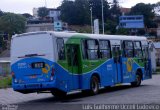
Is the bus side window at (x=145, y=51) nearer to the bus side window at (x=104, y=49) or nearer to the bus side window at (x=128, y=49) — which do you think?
the bus side window at (x=128, y=49)

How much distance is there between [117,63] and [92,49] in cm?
293

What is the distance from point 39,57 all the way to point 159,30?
327 feet

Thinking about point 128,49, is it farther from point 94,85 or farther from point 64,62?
point 64,62

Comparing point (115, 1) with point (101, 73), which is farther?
point (115, 1)

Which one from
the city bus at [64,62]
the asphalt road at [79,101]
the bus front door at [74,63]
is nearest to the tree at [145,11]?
the asphalt road at [79,101]

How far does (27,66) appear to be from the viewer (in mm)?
19828

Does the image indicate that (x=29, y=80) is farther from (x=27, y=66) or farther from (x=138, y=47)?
(x=138, y=47)

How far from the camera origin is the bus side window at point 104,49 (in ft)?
76.8

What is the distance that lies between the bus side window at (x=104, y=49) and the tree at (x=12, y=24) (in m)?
72.1

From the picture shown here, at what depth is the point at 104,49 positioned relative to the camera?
78.0 ft

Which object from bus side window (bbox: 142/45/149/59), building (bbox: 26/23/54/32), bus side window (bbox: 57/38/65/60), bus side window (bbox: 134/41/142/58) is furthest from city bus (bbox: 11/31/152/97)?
building (bbox: 26/23/54/32)

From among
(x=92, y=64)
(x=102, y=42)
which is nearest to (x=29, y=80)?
(x=92, y=64)

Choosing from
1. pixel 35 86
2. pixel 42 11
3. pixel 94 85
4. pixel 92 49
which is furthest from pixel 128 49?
pixel 42 11

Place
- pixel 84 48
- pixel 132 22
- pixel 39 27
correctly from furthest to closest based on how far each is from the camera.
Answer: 1. pixel 39 27
2. pixel 132 22
3. pixel 84 48
